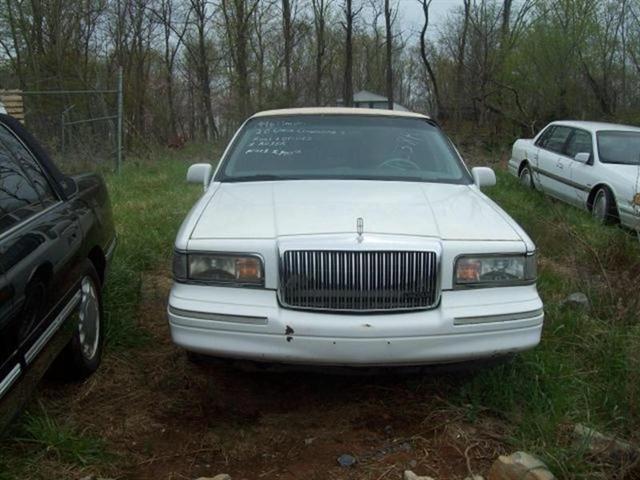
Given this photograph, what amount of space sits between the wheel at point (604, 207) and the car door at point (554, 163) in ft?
2.76

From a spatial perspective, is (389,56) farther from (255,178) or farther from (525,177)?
(255,178)

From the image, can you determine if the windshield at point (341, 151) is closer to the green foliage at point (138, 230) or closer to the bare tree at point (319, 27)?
the green foliage at point (138, 230)

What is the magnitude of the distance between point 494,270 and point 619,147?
723cm

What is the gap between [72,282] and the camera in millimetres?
3213

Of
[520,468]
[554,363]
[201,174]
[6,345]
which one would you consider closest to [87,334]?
[6,345]

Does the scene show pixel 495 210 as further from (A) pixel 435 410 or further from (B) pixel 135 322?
(B) pixel 135 322

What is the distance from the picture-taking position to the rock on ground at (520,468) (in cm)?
254

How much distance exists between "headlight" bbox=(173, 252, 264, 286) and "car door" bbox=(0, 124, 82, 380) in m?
0.56

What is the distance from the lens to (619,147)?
9.26 m

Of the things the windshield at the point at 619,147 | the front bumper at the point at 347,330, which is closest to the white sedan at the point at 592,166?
the windshield at the point at 619,147

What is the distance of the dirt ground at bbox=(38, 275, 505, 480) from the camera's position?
9.27ft

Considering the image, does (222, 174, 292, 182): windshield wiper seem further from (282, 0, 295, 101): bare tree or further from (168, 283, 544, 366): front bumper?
(282, 0, 295, 101): bare tree

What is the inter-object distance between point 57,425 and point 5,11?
23337 mm

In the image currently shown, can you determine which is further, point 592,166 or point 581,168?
point 581,168
